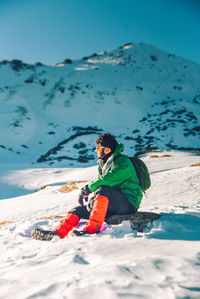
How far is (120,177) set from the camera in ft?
11.3

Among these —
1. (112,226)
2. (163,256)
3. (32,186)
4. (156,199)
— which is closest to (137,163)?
(112,226)

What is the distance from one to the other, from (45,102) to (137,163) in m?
58.1

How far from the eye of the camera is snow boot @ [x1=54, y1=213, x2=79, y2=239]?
3311 millimetres

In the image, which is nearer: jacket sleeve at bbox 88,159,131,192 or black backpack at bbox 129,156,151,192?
jacket sleeve at bbox 88,159,131,192

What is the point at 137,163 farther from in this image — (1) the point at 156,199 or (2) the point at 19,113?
(2) the point at 19,113

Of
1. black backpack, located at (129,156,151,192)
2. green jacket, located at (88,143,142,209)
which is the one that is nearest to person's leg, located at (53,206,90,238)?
green jacket, located at (88,143,142,209)

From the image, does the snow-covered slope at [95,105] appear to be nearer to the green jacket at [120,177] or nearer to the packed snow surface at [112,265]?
the green jacket at [120,177]

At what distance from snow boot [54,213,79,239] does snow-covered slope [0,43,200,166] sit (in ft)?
79.0

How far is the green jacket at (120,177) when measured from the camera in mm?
3412

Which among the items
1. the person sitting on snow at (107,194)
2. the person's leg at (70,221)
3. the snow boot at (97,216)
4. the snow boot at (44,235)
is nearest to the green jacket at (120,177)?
the person sitting on snow at (107,194)

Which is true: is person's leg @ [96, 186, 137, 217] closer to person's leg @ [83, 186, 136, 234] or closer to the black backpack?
person's leg @ [83, 186, 136, 234]

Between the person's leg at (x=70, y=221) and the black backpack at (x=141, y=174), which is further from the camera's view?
the black backpack at (x=141, y=174)

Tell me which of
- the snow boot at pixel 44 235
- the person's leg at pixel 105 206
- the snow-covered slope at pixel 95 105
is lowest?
the snow boot at pixel 44 235

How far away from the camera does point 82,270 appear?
184 centimetres
